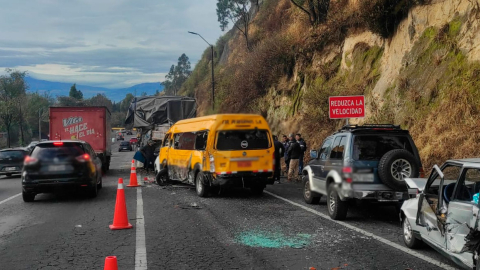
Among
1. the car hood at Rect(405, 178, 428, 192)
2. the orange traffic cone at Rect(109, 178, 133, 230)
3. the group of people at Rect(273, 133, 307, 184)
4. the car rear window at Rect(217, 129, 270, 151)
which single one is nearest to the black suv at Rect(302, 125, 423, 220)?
the car hood at Rect(405, 178, 428, 192)

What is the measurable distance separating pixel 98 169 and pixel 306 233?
7824 mm

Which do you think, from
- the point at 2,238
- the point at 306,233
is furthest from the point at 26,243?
the point at 306,233

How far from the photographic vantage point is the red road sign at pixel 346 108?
14492 mm

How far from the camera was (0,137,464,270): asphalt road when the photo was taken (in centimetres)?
634

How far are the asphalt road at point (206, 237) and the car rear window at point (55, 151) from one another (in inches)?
46.8

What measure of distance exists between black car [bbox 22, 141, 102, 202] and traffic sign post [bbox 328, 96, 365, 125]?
22.9ft

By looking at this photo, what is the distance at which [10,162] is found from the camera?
21609 millimetres

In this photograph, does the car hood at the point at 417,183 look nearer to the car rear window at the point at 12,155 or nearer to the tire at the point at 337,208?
the tire at the point at 337,208

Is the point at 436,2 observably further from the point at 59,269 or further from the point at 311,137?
the point at 59,269

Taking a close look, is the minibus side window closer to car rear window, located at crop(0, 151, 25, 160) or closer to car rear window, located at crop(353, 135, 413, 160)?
car rear window, located at crop(353, 135, 413, 160)

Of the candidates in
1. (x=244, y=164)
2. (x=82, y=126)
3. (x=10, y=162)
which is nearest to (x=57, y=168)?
(x=244, y=164)

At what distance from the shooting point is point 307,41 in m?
27.2

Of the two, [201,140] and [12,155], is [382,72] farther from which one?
[12,155]

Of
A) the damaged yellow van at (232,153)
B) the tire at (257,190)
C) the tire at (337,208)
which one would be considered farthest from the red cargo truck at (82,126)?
the tire at (337,208)
